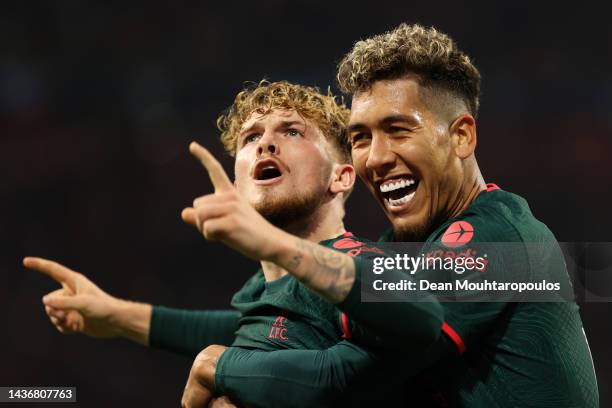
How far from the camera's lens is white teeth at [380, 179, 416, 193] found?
7.68 ft

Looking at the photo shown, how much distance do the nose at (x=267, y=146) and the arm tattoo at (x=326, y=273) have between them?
3.54 ft

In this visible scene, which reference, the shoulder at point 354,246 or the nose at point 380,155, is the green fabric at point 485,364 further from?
the nose at point 380,155

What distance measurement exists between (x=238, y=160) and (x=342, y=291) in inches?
50.4

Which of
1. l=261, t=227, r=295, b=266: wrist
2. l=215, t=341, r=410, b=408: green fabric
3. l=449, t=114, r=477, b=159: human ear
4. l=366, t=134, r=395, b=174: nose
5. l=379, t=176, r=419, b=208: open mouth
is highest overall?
l=449, t=114, r=477, b=159: human ear

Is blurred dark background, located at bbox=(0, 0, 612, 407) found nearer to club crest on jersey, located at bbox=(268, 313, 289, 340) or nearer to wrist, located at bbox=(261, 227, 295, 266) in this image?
club crest on jersey, located at bbox=(268, 313, 289, 340)

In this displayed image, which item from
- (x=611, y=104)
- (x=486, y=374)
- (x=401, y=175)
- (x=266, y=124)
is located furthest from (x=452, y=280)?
(x=611, y=104)

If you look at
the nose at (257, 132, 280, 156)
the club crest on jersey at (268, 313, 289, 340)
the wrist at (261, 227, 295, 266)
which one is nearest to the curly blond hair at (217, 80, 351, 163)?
the nose at (257, 132, 280, 156)

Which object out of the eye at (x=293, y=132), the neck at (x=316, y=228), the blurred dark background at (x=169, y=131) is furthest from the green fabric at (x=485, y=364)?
the blurred dark background at (x=169, y=131)

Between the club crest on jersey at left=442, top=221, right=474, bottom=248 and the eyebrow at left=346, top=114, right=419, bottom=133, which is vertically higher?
the eyebrow at left=346, top=114, right=419, bottom=133

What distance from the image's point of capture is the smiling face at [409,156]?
90.0 inches

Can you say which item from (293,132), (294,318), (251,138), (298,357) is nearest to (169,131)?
(251,138)

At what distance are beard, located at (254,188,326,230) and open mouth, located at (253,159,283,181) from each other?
116 millimetres

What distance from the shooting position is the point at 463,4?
22.4 ft

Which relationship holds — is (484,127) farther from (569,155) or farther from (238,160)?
(238,160)
